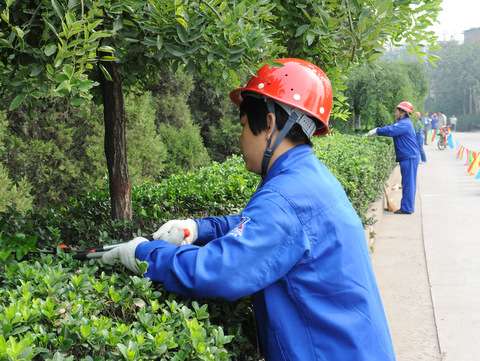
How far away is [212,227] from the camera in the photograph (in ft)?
8.94

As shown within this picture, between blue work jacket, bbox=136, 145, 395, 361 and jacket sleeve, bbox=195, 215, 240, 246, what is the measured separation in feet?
1.71

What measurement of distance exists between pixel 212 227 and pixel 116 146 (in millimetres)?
1283

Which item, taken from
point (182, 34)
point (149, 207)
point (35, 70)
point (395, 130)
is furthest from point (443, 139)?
point (35, 70)

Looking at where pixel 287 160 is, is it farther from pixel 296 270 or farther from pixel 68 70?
pixel 68 70

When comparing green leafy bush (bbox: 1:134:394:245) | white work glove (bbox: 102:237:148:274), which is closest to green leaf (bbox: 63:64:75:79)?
white work glove (bbox: 102:237:148:274)

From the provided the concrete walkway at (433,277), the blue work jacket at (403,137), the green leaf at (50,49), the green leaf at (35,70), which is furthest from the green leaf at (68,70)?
the blue work jacket at (403,137)

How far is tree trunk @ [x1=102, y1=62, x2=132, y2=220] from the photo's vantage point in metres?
3.59

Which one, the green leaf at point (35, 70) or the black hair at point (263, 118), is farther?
the black hair at point (263, 118)

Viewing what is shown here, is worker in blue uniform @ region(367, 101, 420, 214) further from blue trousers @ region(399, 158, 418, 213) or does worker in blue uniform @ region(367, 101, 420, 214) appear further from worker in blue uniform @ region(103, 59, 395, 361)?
worker in blue uniform @ region(103, 59, 395, 361)

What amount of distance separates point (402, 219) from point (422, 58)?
667cm

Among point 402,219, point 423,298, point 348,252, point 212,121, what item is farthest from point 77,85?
point 212,121

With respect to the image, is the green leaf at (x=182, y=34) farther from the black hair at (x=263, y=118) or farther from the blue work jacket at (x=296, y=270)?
the blue work jacket at (x=296, y=270)

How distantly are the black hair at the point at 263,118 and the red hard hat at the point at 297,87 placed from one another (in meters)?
0.05

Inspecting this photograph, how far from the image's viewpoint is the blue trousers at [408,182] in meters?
10.3
